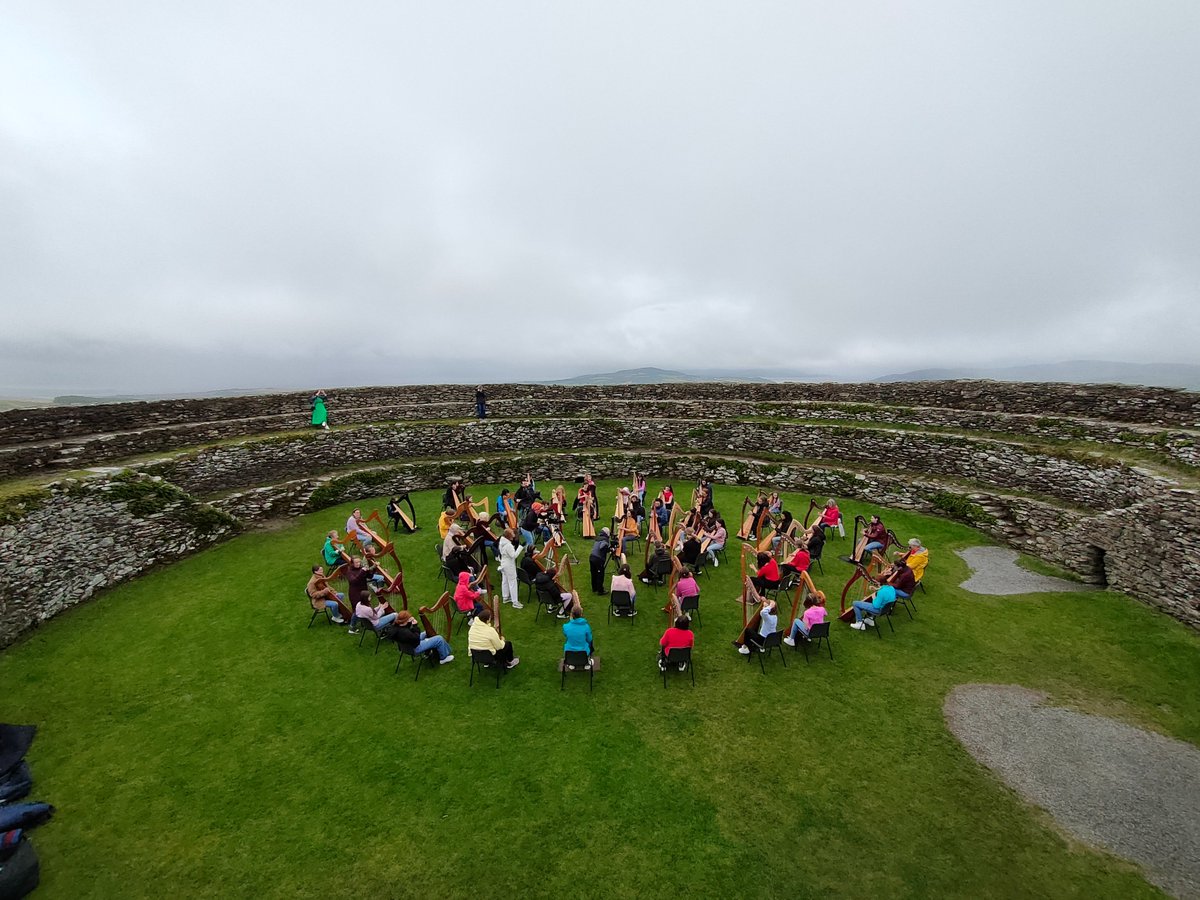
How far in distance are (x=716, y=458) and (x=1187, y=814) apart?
16955mm

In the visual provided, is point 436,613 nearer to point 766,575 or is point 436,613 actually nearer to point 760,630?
point 760,630

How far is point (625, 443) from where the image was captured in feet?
85.8

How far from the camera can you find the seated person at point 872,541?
1369 centimetres

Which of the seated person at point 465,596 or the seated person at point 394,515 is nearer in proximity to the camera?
the seated person at point 465,596

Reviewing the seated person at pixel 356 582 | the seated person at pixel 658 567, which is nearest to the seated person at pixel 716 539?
the seated person at pixel 658 567

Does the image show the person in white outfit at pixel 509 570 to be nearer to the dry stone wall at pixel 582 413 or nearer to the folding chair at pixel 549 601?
the folding chair at pixel 549 601

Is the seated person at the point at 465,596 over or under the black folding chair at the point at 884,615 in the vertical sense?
over

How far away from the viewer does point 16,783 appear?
719 cm

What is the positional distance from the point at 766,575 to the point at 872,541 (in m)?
4.07

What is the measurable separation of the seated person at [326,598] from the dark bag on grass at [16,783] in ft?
15.3

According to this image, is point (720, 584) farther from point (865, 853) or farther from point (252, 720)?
point (252, 720)

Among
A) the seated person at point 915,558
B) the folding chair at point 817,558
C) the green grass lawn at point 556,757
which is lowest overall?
the green grass lawn at point 556,757

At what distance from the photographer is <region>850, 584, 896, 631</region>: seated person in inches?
427

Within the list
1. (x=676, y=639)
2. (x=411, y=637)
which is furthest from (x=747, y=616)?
(x=411, y=637)
